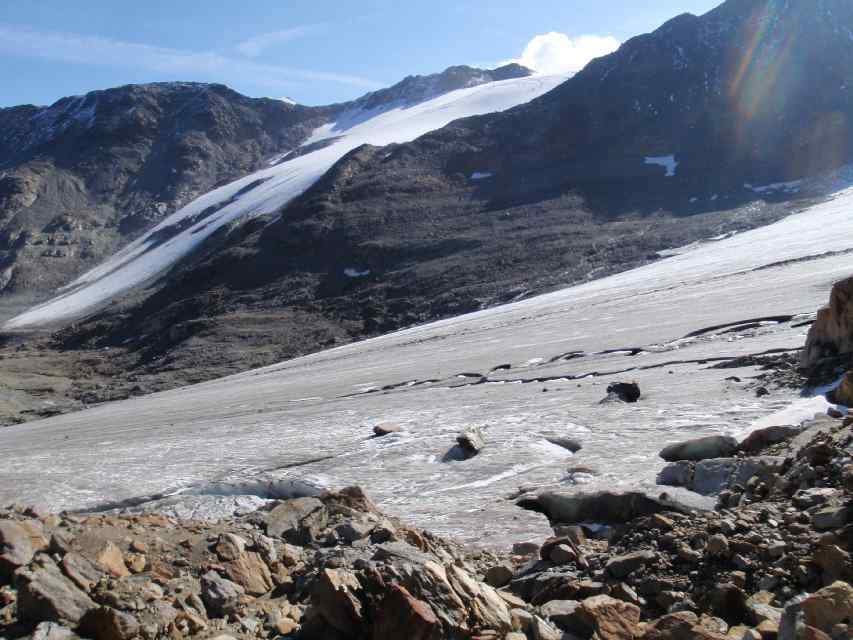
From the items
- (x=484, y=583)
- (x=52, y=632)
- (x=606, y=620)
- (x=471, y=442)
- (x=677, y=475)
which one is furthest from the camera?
(x=471, y=442)

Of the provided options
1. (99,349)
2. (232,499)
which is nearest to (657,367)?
(232,499)

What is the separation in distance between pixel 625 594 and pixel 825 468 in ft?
5.88

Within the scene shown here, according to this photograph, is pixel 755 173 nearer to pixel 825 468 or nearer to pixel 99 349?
pixel 99 349

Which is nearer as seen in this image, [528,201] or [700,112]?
[528,201]

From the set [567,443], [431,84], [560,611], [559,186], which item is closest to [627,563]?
[560,611]

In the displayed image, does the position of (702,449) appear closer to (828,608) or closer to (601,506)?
(601,506)

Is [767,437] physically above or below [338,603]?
below

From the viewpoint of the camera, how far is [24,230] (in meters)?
94.2

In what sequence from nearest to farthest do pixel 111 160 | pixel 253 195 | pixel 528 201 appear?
pixel 528 201, pixel 253 195, pixel 111 160

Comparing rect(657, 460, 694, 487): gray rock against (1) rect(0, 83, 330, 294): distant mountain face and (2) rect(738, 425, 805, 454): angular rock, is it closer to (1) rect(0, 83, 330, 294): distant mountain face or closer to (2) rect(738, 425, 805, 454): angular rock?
(2) rect(738, 425, 805, 454): angular rock

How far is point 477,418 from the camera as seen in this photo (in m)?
11.5

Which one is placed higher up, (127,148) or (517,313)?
(127,148)

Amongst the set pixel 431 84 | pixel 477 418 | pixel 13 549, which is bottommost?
pixel 477 418

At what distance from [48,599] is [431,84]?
13584 cm
